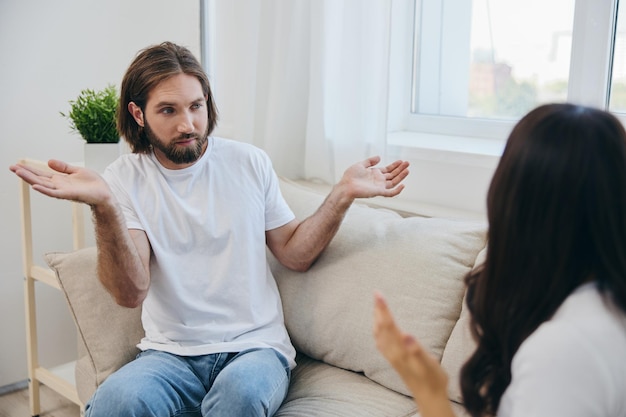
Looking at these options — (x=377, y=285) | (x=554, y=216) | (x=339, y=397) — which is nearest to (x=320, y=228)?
(x=377, y=285)

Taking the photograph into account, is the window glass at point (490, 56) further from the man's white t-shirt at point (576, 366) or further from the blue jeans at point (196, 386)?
the man's white t-shirt at point (576, 366)

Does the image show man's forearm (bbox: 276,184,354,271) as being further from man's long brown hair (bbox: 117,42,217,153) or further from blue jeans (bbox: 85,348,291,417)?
man's long brown hair (bbox: 117,42,217,153)

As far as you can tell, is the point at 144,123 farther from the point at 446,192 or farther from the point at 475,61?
the point at 475,61

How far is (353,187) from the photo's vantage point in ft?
6.12

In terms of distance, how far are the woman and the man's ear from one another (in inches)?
48.0

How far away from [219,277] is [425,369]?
1.05 metres

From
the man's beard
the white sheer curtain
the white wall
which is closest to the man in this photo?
the man's beard

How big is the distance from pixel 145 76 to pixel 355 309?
0.79m

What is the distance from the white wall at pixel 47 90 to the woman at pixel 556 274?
2.06 metres

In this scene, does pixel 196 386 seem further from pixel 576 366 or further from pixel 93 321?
pixel 576 366

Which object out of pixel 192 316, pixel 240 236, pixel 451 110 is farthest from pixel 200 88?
pixel 451 110

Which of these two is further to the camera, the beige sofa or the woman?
the beige sofa

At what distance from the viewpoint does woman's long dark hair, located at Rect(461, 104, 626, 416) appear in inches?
35.2

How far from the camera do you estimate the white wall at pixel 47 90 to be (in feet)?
8.42
